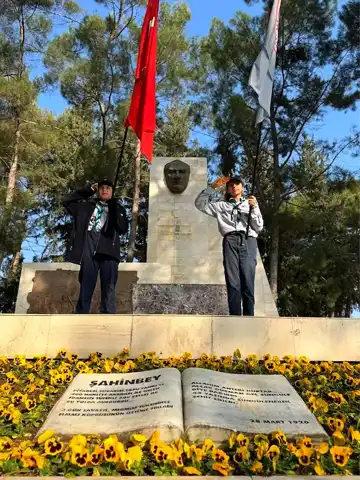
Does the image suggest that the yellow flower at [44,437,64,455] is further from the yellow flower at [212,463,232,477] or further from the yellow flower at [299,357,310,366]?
the yellow flower at [299,357,310,366]

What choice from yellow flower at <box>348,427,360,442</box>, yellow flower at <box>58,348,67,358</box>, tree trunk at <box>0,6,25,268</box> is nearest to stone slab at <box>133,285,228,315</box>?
yellow flower at <box>58,348,67,358</box>

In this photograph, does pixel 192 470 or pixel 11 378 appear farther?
pixel 11 378

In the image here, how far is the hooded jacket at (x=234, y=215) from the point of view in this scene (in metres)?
4.46

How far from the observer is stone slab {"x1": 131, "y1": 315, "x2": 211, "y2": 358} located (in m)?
3.61

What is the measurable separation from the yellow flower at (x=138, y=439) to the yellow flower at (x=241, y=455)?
40cm

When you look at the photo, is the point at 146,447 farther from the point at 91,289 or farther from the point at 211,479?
the point at 91,289

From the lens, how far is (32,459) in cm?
187

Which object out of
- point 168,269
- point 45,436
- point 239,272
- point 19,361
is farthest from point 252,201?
point 168,269

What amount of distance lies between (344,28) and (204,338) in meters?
13.7

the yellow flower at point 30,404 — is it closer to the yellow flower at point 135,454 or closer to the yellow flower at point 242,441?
the yellow flower at point 135,454

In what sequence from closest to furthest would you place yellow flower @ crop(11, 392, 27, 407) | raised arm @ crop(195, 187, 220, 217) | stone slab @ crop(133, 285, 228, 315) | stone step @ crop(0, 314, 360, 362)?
yellow flower @ crop(11, 392, 27, 407), stone step @ crop(0, 314, 360, 362), raised arm @ crop(195, 187, 220, 217), stone slab @ crop(133, 285, 228, 315)

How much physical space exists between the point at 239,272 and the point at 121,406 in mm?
2169

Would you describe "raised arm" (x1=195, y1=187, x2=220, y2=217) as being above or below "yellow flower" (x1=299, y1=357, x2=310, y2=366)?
above

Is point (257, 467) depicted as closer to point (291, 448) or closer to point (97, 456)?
point (291, 448)
